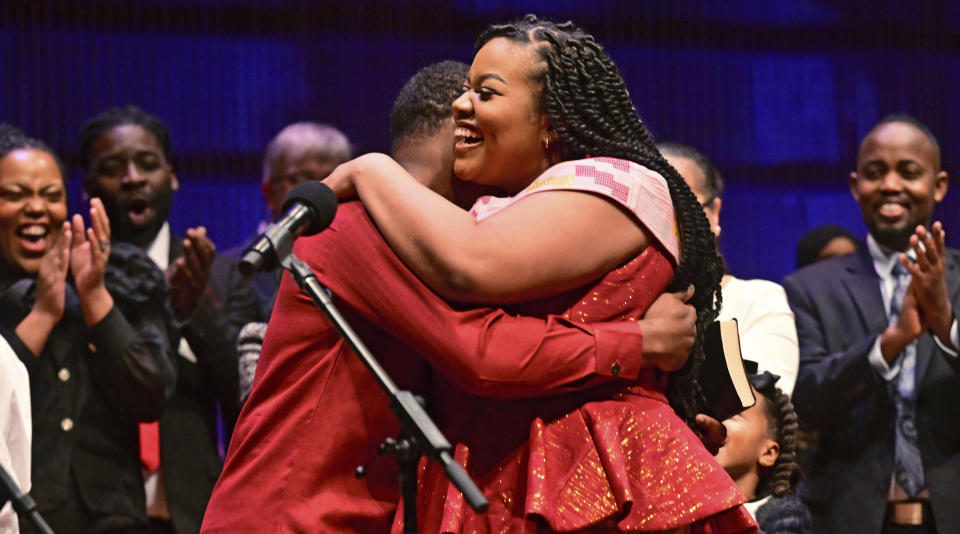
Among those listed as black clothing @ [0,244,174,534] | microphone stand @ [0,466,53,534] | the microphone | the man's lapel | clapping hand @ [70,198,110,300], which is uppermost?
the microphone

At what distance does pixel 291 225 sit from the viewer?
2320 millimetres

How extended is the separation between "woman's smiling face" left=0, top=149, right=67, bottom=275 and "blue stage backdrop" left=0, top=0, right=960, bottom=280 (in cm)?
163

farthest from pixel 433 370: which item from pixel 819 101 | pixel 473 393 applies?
pixel 819 101

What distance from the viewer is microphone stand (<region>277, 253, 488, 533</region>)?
2.21m

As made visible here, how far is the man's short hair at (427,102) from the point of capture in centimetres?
303

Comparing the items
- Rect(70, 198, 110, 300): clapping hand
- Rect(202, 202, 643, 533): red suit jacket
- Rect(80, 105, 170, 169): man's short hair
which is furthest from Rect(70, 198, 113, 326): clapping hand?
Rect(202, 202, 643, 533): red suit jacket

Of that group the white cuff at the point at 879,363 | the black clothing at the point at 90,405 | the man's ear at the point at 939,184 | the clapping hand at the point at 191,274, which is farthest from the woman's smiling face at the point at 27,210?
the man's ear at the point at 939,184

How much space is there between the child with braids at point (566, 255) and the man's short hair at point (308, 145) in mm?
3044

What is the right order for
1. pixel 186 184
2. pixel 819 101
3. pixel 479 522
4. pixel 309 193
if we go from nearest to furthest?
pixel 309 193 → pixel 479 522 → pixel 186 184 → pixel 819 101

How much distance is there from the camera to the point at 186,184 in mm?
6941

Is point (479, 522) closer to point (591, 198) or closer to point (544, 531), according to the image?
point (544, 531)

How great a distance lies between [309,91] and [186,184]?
2.57 feet

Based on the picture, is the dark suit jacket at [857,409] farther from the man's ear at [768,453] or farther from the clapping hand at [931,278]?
the man's ear at [768,453]

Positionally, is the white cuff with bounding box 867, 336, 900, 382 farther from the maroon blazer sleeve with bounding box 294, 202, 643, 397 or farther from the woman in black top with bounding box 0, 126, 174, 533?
the maroon blazer sleeve with bounding box 294, 202, 643, 397
